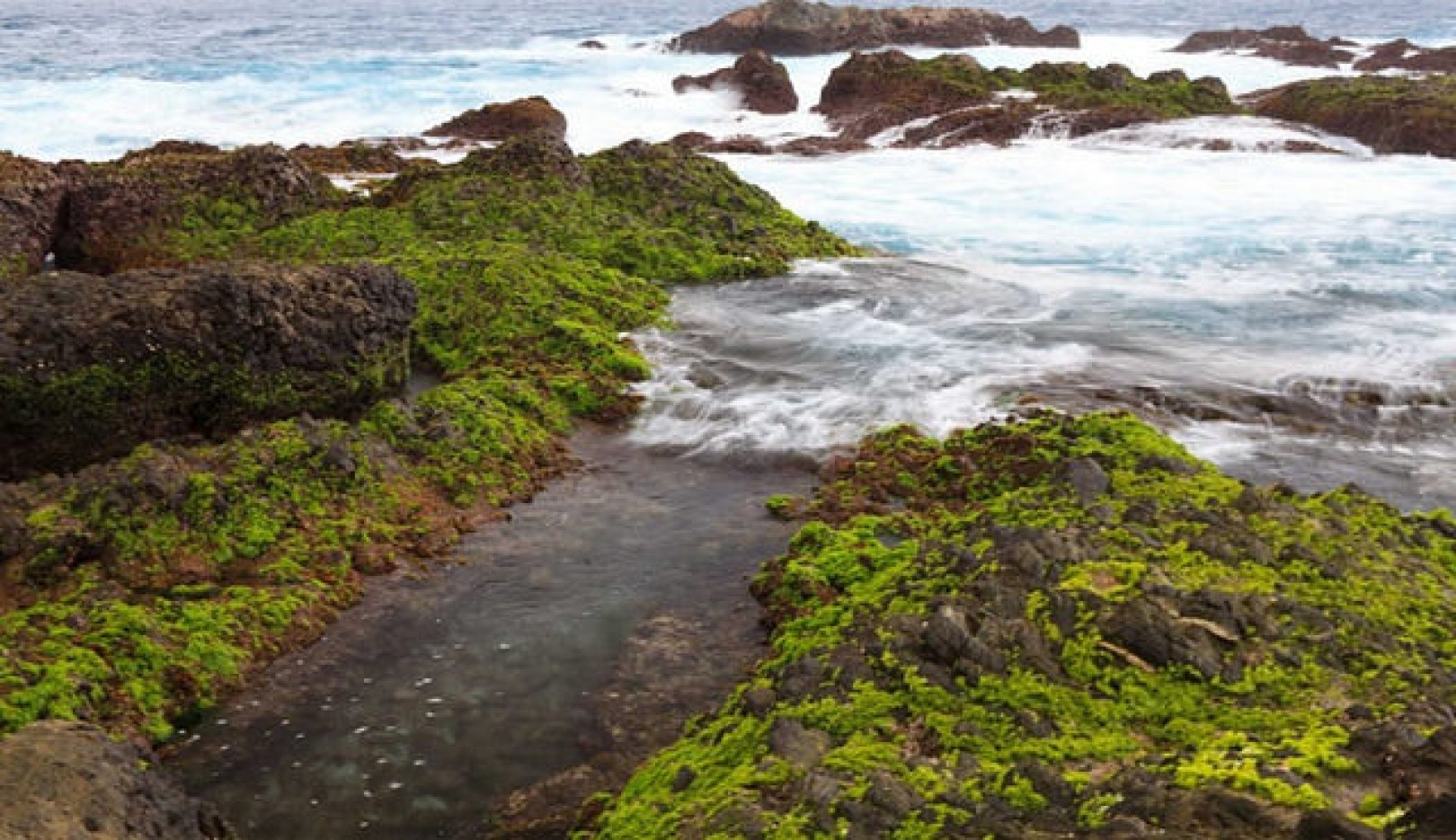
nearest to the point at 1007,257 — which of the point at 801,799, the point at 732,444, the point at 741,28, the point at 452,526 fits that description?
the point at 732,444

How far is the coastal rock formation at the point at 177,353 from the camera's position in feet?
30.7

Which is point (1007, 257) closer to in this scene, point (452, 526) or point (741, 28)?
point (452, 526)

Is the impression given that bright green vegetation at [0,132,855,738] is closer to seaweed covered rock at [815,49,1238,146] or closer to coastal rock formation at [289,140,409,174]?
coastal rock formation at [289,140,409,174]

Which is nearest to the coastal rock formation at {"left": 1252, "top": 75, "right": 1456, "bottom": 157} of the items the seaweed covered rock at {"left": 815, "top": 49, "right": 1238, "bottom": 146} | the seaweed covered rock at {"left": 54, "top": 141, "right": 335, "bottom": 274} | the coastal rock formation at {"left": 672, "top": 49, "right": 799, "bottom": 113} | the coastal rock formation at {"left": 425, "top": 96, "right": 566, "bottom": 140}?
A: the seaweed covered rock at {"left": 815, "top": 49, "right": 1238, "bottom": 146}

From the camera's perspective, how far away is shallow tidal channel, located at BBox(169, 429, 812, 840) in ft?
21.3

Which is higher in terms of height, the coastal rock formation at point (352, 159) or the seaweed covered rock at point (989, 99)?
the seaweed covered rock at point (989, 99)

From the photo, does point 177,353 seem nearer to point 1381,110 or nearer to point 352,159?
point 352,159

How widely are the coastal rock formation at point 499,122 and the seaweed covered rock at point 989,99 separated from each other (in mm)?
9330

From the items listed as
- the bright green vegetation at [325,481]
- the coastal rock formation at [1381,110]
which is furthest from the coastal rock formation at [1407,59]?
the bright green vegetation at [325,481]

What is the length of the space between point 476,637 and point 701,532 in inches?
93.5

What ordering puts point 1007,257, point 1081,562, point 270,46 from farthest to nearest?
point 270,46 < point 1007,257 < point 1081,562

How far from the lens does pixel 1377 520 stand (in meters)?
8.41

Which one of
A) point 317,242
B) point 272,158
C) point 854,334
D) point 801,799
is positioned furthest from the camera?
point 272,158

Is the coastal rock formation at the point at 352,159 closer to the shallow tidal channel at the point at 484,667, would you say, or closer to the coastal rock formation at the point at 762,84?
the coastal rock formation at the point at 762,84
